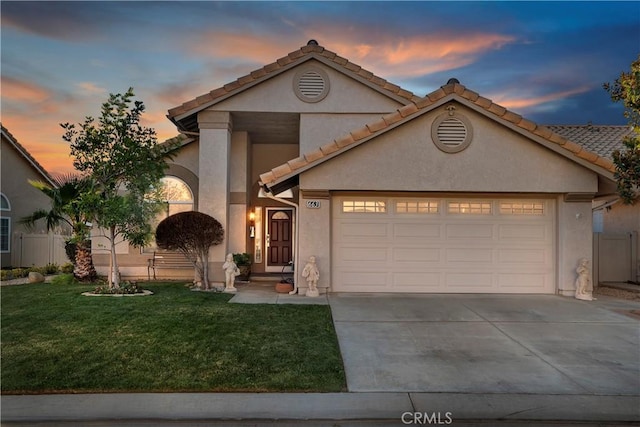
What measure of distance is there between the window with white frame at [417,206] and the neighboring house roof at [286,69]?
346 centimetres

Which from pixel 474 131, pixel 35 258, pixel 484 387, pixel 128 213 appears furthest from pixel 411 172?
pixel 35 258

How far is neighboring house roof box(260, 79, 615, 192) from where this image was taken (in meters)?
9.41

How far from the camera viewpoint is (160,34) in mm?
12578

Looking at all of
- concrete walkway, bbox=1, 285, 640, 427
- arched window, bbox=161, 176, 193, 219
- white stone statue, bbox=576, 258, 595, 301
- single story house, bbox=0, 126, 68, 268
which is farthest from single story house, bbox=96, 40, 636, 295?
single story house, bbox=0, 126, 68, 268

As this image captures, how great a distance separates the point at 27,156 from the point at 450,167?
17115 millimetres

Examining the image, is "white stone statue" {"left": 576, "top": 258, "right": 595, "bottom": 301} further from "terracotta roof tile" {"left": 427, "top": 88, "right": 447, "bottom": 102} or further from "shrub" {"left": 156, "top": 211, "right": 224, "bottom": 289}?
"shrub" {"left": 156, "top": 211, "right": 224, "bottom": 289}

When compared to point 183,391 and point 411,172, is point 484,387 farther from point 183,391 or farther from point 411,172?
point 411,172

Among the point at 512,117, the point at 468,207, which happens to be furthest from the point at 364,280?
the point at 512,117

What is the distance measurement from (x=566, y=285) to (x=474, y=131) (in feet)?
14.6

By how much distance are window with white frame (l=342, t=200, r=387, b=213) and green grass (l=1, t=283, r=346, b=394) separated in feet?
9.21

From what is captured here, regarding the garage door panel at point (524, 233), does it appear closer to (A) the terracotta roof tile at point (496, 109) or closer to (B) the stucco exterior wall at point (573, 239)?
(B) the stucco exterior wall at point (573, 239)

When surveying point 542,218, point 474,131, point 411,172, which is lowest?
point 542,218

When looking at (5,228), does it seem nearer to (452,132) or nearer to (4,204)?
(4,204)

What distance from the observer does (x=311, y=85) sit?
480 inches
